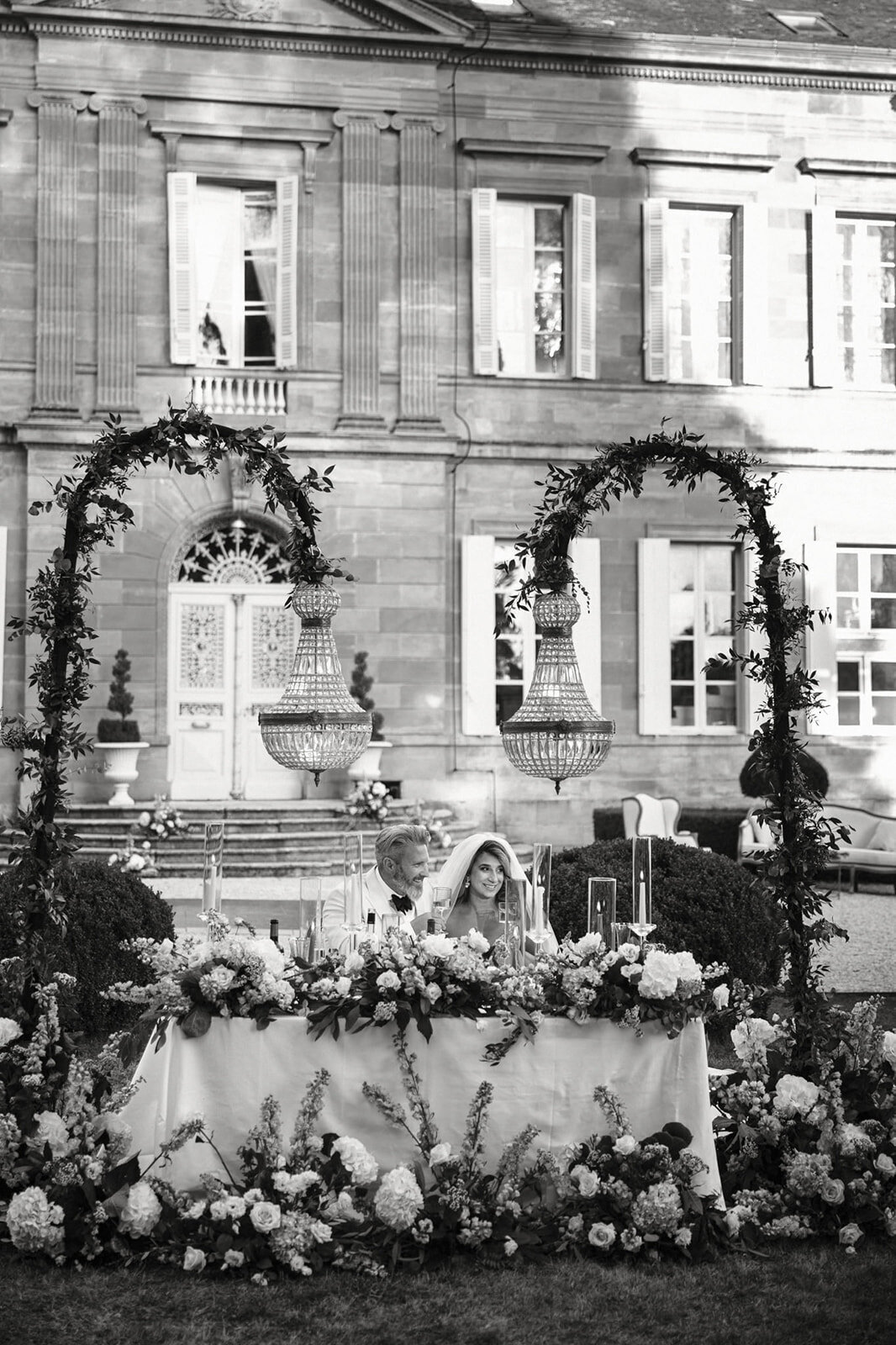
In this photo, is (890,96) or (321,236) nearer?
(321,236)

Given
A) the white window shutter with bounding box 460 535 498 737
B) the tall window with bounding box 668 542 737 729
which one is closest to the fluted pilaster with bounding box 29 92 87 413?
the white window shutter with bounding box 460 535 498 737

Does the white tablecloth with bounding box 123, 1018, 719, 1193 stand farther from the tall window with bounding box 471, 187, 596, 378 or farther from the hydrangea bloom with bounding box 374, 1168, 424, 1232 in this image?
the tall window with bounding box 471, 187, 596, 378

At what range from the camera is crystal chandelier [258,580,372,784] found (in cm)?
518

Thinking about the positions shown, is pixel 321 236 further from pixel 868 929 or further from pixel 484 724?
pixel 868 929

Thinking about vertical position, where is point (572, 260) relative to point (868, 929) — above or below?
above

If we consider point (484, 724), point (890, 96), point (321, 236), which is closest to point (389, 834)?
point (484, 724)

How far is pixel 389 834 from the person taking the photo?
21.0 feet

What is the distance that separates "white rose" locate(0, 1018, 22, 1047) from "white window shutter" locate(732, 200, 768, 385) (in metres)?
12.7

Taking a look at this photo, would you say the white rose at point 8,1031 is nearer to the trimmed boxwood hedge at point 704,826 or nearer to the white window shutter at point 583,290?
the trimmed boxwood hedge at point 704,826

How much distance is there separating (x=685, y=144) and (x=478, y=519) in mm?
4198

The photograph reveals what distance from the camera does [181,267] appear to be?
51.1 feet

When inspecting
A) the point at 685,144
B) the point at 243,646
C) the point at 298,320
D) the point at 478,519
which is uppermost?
the point at 685,144

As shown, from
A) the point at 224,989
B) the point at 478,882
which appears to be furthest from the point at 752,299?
the point at 224,989

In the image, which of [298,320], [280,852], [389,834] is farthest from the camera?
[298,320]
